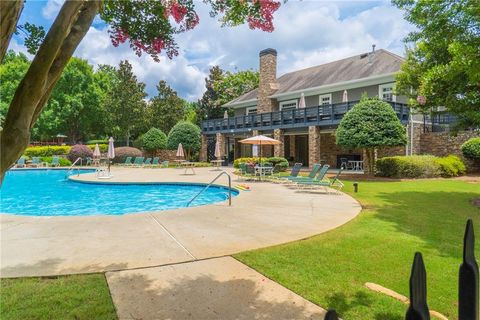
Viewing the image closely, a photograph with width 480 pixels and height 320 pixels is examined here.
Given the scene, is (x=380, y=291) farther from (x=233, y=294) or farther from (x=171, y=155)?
(x=171, y=155)

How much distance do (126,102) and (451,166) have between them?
3423 centimetres

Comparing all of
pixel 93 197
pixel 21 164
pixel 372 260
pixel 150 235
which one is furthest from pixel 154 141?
pixel 372 260

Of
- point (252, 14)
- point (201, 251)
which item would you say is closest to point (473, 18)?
point (252, 14)

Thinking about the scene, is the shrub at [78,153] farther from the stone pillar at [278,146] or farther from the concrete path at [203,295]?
the concrete path at [203,295]

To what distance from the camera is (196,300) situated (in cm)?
364

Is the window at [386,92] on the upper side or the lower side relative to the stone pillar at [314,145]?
upper

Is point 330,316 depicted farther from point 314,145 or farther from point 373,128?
point 314,145

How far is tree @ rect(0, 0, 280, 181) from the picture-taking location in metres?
1.74

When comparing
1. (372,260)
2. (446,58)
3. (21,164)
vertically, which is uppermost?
(446,58)

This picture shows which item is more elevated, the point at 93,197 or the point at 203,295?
the point at 203,295

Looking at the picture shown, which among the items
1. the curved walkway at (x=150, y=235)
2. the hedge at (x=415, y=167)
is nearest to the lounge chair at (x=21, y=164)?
the curved walkway at (x=150, y=235)

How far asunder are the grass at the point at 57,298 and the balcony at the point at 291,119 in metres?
20.3

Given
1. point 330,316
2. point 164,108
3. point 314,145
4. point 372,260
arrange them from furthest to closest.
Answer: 1. point 164,108
2. point 314,145
3. point 372,260
4. point 330,316

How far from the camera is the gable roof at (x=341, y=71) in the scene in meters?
23.7
